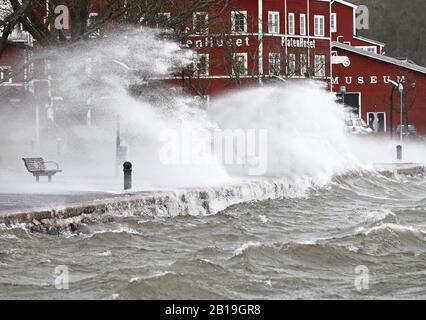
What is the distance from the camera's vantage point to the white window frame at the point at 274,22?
70.6 metres

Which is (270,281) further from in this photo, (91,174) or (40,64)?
(40,64)

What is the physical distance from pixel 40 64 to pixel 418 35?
9793 cm

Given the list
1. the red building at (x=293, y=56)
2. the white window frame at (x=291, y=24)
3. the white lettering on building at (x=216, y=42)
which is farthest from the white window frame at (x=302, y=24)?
the white lettering on building at (x=216, y=42)

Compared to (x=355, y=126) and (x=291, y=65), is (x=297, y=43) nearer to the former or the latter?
(x=355, y=126)

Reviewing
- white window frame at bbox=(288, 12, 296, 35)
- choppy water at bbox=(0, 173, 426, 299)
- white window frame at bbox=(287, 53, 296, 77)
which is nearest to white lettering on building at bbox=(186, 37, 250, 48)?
white window frame at bbox=(287, 53, 296, 77)

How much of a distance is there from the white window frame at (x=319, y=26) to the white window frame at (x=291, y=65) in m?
6.80

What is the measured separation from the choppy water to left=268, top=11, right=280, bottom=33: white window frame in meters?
42.3

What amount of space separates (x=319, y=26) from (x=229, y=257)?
5672 cm

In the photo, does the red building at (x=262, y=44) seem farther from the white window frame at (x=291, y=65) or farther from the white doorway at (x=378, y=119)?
the white doorway at (x=378, y=119)

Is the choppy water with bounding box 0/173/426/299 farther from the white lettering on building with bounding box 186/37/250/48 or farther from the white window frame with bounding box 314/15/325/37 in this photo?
the white window frame with bounding box 314/15/325/37

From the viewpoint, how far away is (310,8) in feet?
246

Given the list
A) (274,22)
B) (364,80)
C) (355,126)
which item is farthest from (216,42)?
(364,80)

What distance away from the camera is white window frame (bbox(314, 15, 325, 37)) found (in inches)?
2965
